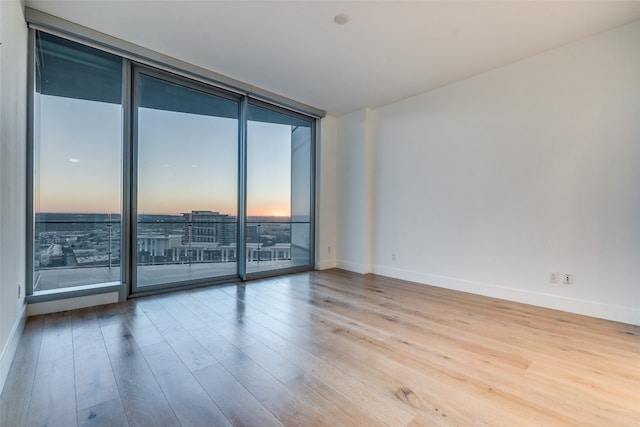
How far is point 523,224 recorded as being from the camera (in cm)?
327

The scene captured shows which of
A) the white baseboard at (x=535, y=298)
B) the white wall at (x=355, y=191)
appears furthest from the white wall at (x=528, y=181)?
the white wall at (x=355, y=191)

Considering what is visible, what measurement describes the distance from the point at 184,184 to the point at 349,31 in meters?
2.61

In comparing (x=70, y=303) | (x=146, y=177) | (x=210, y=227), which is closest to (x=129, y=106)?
(x=146, y=177)

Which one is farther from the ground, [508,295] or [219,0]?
[219,0]

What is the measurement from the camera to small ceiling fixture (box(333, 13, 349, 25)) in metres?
2.55

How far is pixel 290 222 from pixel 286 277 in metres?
0.97

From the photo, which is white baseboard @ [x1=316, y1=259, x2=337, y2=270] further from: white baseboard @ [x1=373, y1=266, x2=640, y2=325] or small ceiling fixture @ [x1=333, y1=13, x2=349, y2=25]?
small ceiling fixture @ [x1=333, y1=13, x2=349, y2=25]

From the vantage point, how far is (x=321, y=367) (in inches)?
73.5

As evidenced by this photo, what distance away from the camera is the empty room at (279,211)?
5.49 ft

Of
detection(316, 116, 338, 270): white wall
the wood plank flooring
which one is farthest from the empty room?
detection(316, 116, 338, 270): white wall

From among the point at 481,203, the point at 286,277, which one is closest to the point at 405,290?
the point at 481,203

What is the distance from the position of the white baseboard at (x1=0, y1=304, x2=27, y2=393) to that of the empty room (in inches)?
1.3

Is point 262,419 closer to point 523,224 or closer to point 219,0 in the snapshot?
point 219,0

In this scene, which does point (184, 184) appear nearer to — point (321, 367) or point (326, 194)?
point (326, 194)
